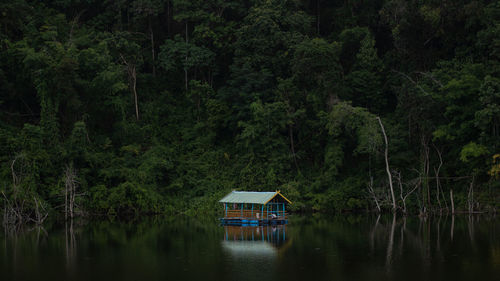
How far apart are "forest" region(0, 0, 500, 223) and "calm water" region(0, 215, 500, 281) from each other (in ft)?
17.9

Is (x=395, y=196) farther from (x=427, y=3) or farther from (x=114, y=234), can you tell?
(x=114, y=234)

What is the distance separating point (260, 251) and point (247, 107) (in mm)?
24283

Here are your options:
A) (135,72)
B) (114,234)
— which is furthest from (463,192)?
(135,72)

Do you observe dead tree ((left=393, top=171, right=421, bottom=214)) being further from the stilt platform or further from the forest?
the stilt platform

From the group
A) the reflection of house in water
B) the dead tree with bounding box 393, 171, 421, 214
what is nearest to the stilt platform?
the reflection of house in water

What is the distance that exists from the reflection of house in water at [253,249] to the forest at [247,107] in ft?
35.2

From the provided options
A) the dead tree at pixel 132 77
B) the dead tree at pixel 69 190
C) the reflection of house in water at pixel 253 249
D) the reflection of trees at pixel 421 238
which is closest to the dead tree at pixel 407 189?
the reflection of trees at pixel 421 238

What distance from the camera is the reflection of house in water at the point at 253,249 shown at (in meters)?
21.7

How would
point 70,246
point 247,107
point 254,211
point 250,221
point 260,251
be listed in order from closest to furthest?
point 260,251, point 70,246, point 250,221, point 254,211, point 247,107

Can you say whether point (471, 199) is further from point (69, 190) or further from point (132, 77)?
point (132, 77)

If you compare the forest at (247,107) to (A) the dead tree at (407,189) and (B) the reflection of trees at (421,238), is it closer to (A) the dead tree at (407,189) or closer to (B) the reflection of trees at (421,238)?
(A) the dead tree at (407,189)

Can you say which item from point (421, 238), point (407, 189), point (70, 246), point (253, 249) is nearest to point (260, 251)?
point (253, 249)

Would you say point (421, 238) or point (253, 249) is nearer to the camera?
point (253, 249)

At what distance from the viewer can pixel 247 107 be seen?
49.9m
